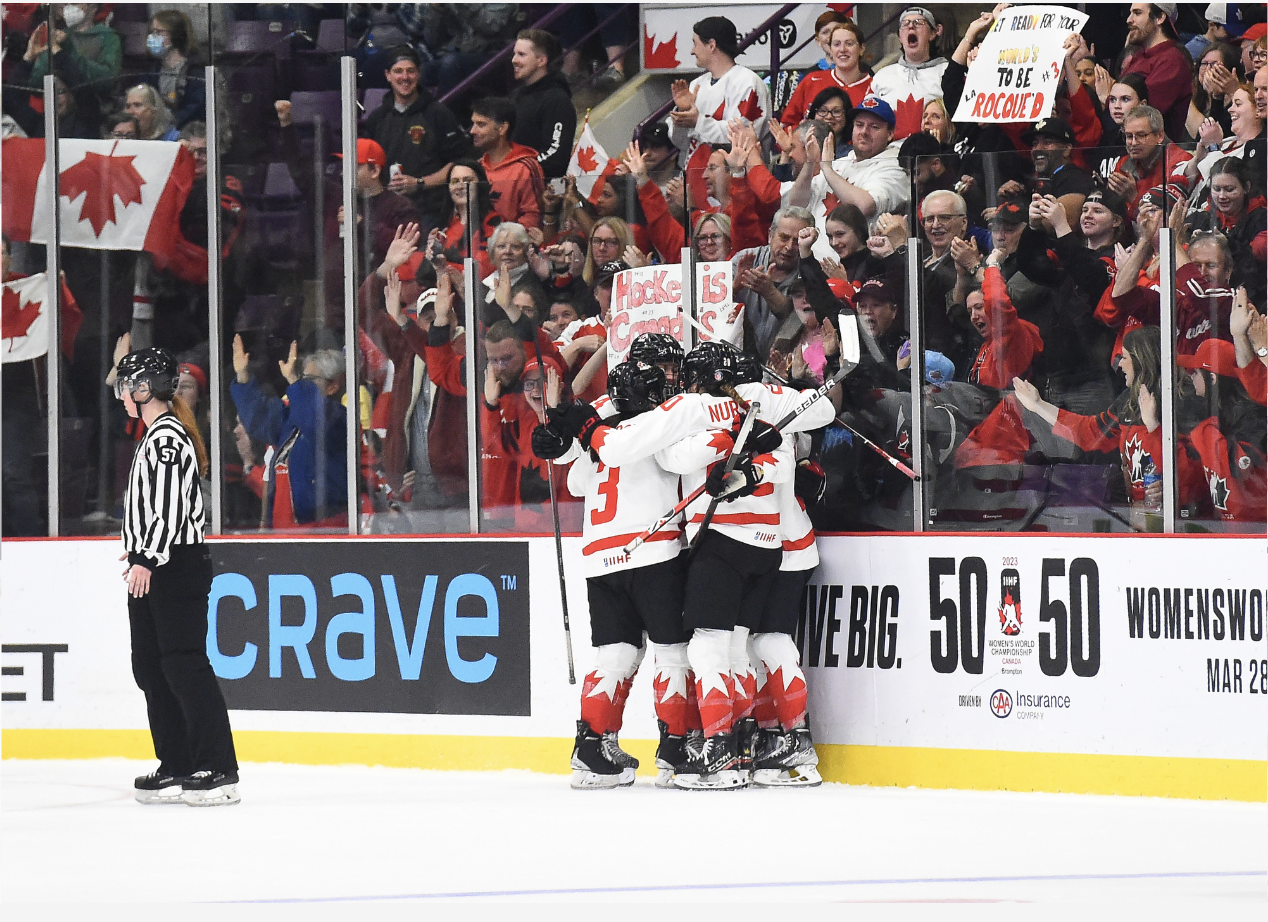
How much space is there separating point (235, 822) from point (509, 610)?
1.57 m

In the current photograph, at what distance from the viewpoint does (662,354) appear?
5.98 meters

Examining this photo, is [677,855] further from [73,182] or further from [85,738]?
[73,182]

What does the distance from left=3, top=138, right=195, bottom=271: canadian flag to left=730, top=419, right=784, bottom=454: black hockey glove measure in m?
2.76

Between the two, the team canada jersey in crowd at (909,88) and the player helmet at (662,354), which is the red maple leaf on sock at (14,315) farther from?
the team canada jersey in crowd at (909,88)

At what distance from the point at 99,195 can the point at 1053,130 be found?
3953 mm

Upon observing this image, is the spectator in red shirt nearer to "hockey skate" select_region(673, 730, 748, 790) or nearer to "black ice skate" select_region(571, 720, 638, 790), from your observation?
"hockey skate" select_region(673, 730, 748, 790)

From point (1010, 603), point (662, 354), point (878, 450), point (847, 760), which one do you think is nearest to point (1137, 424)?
point (1010, 603)

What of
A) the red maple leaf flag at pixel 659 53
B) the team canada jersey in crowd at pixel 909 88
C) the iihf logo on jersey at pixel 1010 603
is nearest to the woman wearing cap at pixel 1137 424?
the iihf logo on jersey at pixel 1010 603

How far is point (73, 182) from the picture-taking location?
24.1 feet

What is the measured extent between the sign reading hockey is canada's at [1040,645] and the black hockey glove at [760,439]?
539 mm

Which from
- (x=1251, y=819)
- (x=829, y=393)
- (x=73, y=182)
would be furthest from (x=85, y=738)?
(x=1251, y=819)

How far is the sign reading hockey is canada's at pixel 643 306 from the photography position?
21.3 feet

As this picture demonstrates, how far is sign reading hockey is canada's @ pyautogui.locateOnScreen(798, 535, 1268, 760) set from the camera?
5.36 meters

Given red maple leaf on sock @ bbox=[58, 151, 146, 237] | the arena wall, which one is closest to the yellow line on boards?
the arena wall
